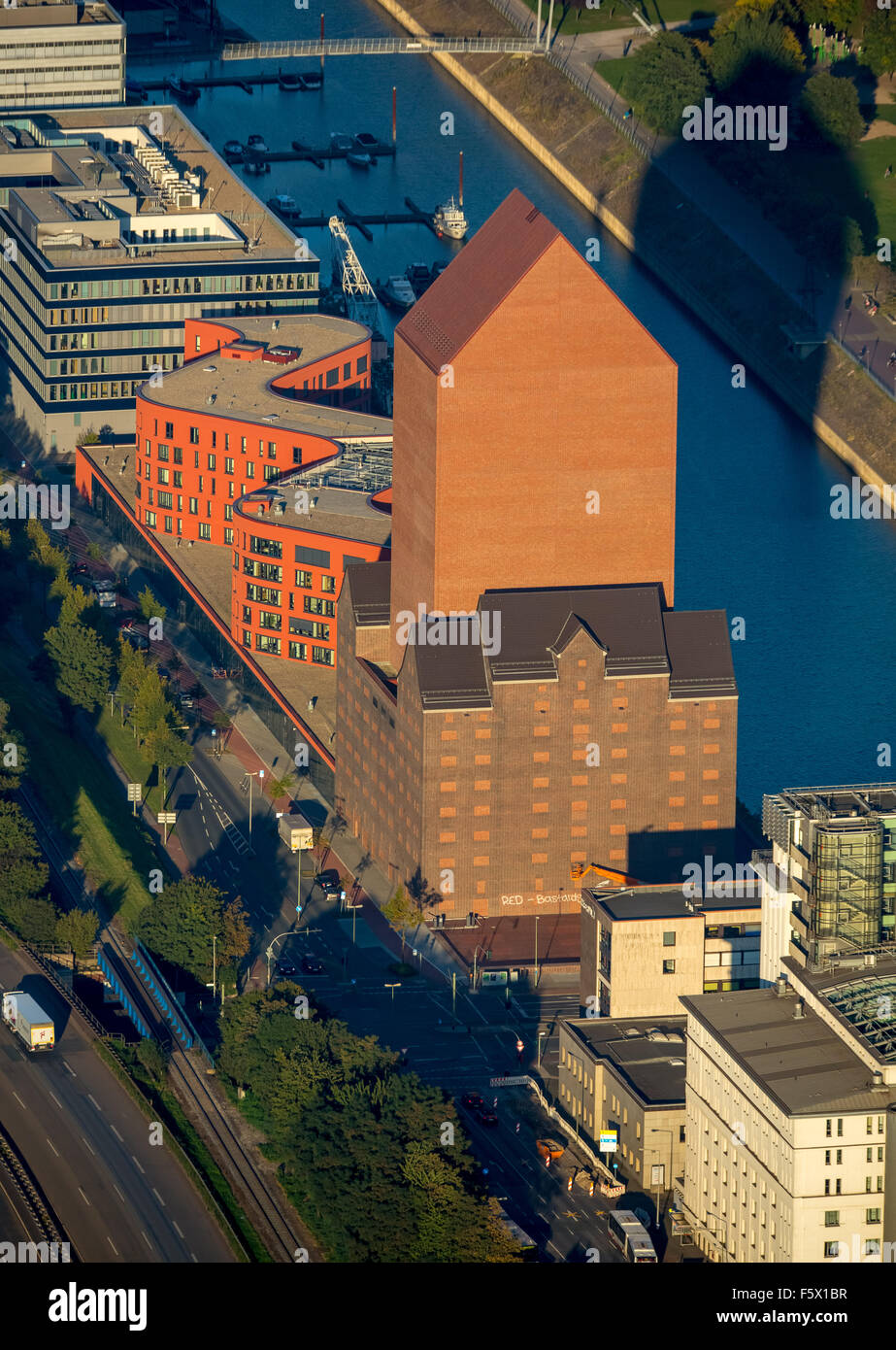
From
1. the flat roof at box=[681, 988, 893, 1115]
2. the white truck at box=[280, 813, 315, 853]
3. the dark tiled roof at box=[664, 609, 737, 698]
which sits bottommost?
the flat roof at box=[681, 988, 893, 1115]

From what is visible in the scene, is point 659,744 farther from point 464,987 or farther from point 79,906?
point 79,906

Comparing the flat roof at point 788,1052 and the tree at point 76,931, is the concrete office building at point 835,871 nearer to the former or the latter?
the flat roof at point 788,1052

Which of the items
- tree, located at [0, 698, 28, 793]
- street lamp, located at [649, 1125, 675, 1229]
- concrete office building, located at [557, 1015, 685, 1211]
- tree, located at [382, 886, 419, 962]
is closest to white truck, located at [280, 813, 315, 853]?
tree, located at [382, 886, 419, 962]

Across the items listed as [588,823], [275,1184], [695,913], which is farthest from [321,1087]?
[588,823]

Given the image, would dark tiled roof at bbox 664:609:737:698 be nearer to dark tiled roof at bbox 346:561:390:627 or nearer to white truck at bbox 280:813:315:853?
dark tiled roof at bbox 346:561:390:627

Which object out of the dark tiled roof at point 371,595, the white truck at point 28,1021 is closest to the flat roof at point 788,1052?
the white truck at point 28,1021

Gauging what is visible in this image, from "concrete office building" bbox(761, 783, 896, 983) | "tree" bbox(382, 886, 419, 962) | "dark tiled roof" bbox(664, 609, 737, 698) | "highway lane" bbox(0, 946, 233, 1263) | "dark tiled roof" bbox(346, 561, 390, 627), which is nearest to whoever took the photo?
"concrete office building" bbox(761, 783, 896, 983)
